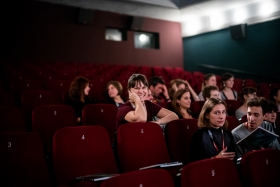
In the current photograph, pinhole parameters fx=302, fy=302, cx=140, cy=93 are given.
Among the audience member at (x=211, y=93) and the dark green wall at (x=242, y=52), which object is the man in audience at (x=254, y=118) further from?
the dark green wall at (x=242, y=52)

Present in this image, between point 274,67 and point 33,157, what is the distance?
3803mm

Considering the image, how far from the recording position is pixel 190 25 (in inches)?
194

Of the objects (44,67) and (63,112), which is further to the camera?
(44,67)

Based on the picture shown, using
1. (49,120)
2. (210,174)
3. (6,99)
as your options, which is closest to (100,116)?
(49,120)

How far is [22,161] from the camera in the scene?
2.69 ft

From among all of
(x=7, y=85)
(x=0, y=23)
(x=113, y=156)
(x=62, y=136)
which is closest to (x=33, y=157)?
(x=62, y=136)

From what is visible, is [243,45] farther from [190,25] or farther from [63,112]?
[63,112]

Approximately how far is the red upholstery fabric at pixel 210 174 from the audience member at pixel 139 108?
0.45 meters

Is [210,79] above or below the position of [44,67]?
below

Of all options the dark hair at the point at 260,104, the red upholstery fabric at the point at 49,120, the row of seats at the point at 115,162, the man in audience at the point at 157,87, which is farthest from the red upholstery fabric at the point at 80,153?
the man in audience at the point at 157,87

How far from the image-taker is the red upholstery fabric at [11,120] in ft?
3.73

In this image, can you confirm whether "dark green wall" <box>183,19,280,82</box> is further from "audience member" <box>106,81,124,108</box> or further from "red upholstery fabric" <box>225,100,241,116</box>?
"audience member" <box>106,81,124,108</box>

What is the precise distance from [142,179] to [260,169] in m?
0.36

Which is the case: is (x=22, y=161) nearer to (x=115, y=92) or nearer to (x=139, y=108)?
(x=139, y=108)
